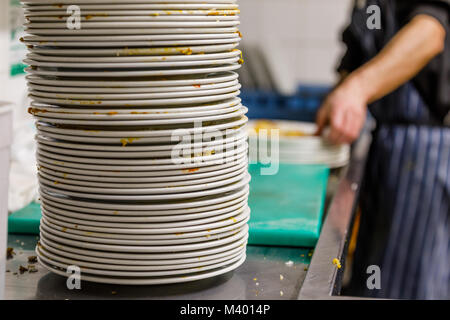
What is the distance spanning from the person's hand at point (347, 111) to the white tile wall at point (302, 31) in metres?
2.46

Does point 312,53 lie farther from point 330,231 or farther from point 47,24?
point 47,24

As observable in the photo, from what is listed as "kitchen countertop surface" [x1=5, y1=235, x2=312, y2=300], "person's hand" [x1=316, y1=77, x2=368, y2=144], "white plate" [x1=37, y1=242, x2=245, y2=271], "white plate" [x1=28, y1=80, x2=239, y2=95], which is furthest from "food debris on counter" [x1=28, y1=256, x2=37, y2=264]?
"person's hand" [x1=316, y1=77, x2=368, y2=144]

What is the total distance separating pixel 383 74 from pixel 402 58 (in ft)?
0.28

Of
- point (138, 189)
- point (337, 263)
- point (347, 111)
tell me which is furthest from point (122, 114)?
point (347, 111)

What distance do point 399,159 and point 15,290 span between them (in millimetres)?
1631

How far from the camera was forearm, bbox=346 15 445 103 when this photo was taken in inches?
83.4

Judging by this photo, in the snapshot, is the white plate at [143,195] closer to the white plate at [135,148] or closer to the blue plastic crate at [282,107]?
the white plate at [135,148]

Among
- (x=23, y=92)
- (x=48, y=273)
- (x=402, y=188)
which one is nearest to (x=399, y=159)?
(x=402, y=188)

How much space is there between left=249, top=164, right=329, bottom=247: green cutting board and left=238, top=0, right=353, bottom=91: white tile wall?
259cm

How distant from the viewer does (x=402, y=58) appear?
2.12 m

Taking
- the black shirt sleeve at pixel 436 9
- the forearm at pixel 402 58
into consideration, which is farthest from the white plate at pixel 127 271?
the black shirt sleeve at pixel 436 9

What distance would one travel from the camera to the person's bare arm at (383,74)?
2.08 m

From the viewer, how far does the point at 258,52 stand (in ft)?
12.9

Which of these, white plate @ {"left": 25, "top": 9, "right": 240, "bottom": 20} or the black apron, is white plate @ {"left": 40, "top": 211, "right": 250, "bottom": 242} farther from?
the black apron
